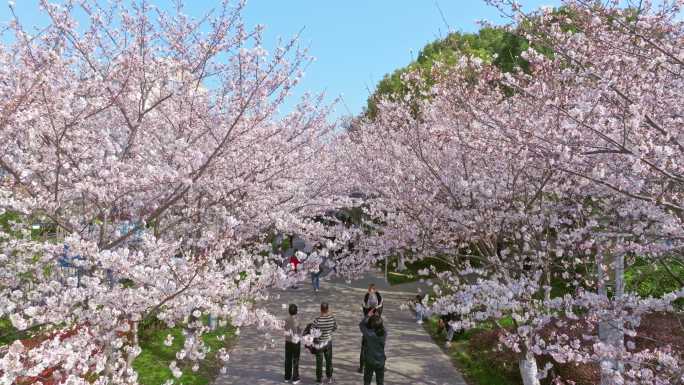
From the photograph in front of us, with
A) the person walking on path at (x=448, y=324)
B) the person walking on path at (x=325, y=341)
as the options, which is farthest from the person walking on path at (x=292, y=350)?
the person walking on path at (x=448, y=324)

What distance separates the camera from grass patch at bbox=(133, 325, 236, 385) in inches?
313

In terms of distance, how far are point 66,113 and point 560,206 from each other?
682cm

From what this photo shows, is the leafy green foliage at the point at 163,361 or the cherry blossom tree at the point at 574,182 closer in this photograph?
the cherry blossom tree at the point at 574,182

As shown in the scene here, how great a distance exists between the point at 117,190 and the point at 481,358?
302 inches

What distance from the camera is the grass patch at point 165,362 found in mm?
7945

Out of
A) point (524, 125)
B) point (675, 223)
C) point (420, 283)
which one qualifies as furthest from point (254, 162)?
point (420, 283)

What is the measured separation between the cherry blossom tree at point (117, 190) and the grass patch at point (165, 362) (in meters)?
1.26

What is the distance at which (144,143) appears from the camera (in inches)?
316

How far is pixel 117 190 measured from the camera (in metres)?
5.34

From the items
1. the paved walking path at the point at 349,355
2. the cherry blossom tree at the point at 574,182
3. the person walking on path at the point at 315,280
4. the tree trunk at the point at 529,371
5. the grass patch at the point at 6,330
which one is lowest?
the paved walking path at the point at 349,355

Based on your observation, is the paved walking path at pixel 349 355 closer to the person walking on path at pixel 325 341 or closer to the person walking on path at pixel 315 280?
the person walking on path at pixel 325 341

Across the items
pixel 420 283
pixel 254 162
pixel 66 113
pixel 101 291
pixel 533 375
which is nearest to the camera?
pixel 101 291

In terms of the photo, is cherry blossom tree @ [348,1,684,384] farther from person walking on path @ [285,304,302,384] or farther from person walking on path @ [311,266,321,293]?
person walking on path @ [311,266,321,293]

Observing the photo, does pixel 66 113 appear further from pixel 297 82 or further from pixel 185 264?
pixel 297 82
